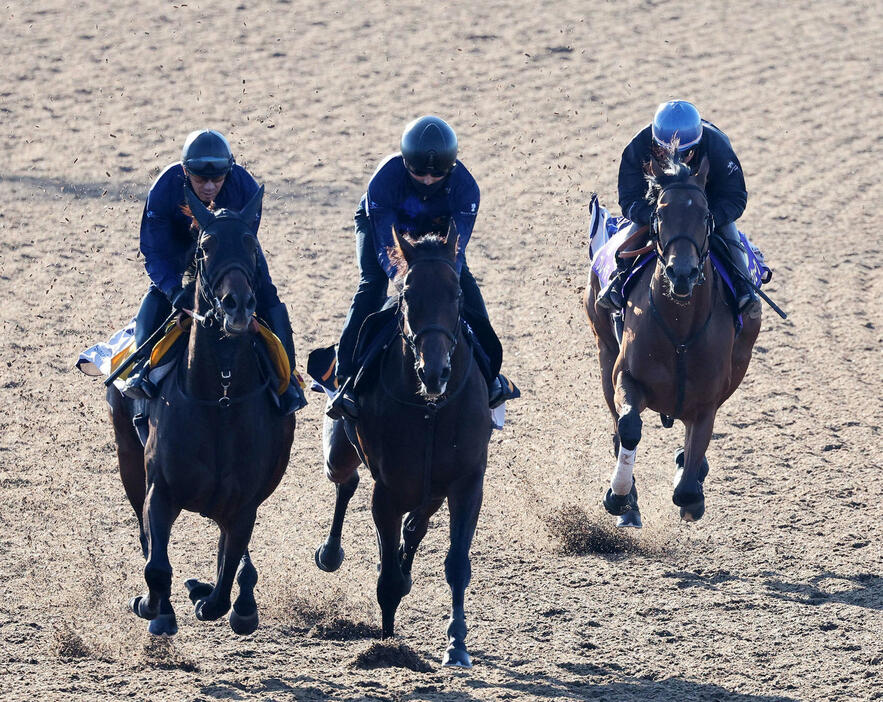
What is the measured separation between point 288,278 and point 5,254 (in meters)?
3.12

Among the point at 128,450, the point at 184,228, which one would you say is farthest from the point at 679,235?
the point at 128,450

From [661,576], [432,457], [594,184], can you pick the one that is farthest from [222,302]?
[594,184]

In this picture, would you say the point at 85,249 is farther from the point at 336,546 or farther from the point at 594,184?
the point at 336,546

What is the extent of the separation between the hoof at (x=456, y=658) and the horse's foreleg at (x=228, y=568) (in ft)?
3.91

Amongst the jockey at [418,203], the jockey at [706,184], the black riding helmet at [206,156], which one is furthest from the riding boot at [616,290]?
the black riding helmet at [206,156]

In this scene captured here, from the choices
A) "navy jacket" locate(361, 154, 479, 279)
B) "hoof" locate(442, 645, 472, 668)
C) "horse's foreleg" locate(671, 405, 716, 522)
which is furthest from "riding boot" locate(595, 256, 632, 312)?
"hoof" locate(442, 645, 472, 668)

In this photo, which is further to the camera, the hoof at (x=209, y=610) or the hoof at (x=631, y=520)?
the hoof at (x=631, y=520)

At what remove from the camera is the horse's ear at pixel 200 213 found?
675 cm

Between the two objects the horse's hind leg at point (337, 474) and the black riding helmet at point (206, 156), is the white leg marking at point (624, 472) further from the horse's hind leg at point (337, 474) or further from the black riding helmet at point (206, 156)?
the black riding helmet at point (206, 156)

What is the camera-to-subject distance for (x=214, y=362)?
6.89 metres

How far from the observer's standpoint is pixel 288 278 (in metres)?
14.5

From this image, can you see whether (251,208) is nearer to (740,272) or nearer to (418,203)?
(418,203)

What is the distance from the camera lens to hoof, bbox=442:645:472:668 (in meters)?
7.02

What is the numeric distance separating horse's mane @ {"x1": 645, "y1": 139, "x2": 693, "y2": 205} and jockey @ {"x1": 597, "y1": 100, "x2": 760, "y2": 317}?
16 centimetres
